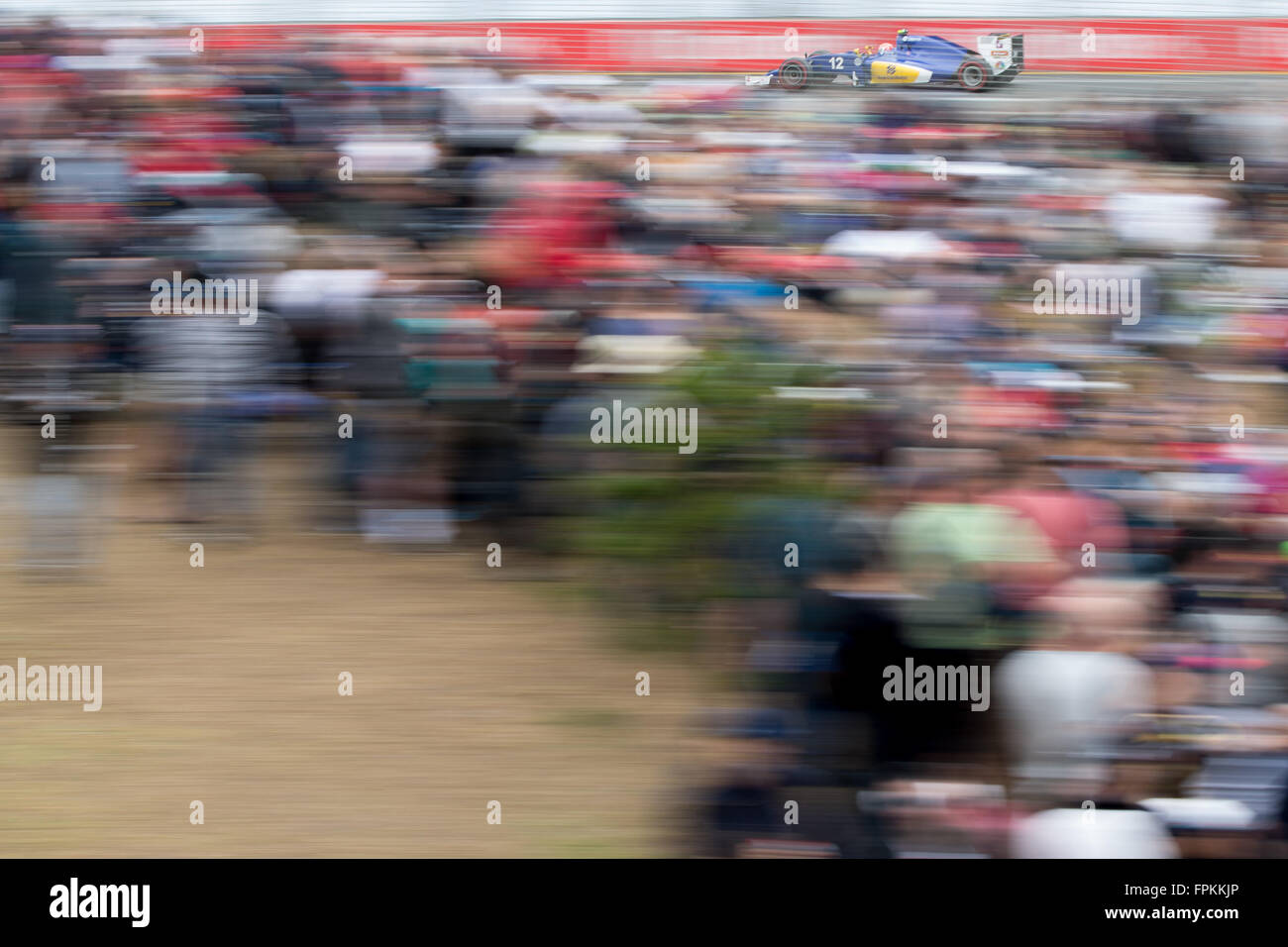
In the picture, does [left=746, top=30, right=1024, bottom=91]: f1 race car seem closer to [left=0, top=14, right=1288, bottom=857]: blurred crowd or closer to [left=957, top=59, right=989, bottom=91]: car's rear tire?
[left=957, top=59, right=989, bottom=91]: car's rear tire

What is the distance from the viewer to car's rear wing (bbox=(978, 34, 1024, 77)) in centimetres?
926

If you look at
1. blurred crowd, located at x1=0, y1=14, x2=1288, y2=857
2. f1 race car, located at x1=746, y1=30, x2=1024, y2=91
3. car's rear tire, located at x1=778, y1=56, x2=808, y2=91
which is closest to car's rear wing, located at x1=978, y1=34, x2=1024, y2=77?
f1 race car, located at x1=746, y1=30, x2=1024, y2=91

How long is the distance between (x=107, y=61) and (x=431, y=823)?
17.5 feet

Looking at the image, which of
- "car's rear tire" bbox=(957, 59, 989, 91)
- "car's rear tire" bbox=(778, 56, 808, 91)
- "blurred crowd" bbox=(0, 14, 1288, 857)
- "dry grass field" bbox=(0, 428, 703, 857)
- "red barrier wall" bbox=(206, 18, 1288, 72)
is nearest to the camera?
"blurred crowd" bbox=(0, 14, 1288, 857)

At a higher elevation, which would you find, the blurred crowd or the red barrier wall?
the red barrier wall

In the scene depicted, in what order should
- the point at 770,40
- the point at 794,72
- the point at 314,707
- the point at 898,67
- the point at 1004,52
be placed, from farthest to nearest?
the point at 898,67
the point at 794,72
the point at 1004,52
the point at 770,40
the point at 314,707

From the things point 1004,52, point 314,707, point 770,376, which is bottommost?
point 314,707

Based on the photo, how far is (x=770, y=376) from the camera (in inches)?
194

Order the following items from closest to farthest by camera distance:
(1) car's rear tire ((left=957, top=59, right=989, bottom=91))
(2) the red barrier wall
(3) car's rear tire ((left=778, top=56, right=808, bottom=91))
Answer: (2) the red barrier wall → (1) car's rear tire ((left=957, top=59, right=989, bottom=91)) → (3) car's rear tire ((left=778, top=56, right=808, bottom=91))

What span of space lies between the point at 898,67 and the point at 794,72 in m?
0.91

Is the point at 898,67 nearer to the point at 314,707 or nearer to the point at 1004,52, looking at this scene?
the point at 1004,52

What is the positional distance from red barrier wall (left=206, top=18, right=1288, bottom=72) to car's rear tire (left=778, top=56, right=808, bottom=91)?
0.35ft

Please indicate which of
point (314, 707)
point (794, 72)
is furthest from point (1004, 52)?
point (314, 707)

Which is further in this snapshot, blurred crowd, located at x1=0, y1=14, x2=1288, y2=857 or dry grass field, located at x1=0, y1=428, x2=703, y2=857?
dry grass field, located at x1=0, y1=428, x2=703, y2=857
